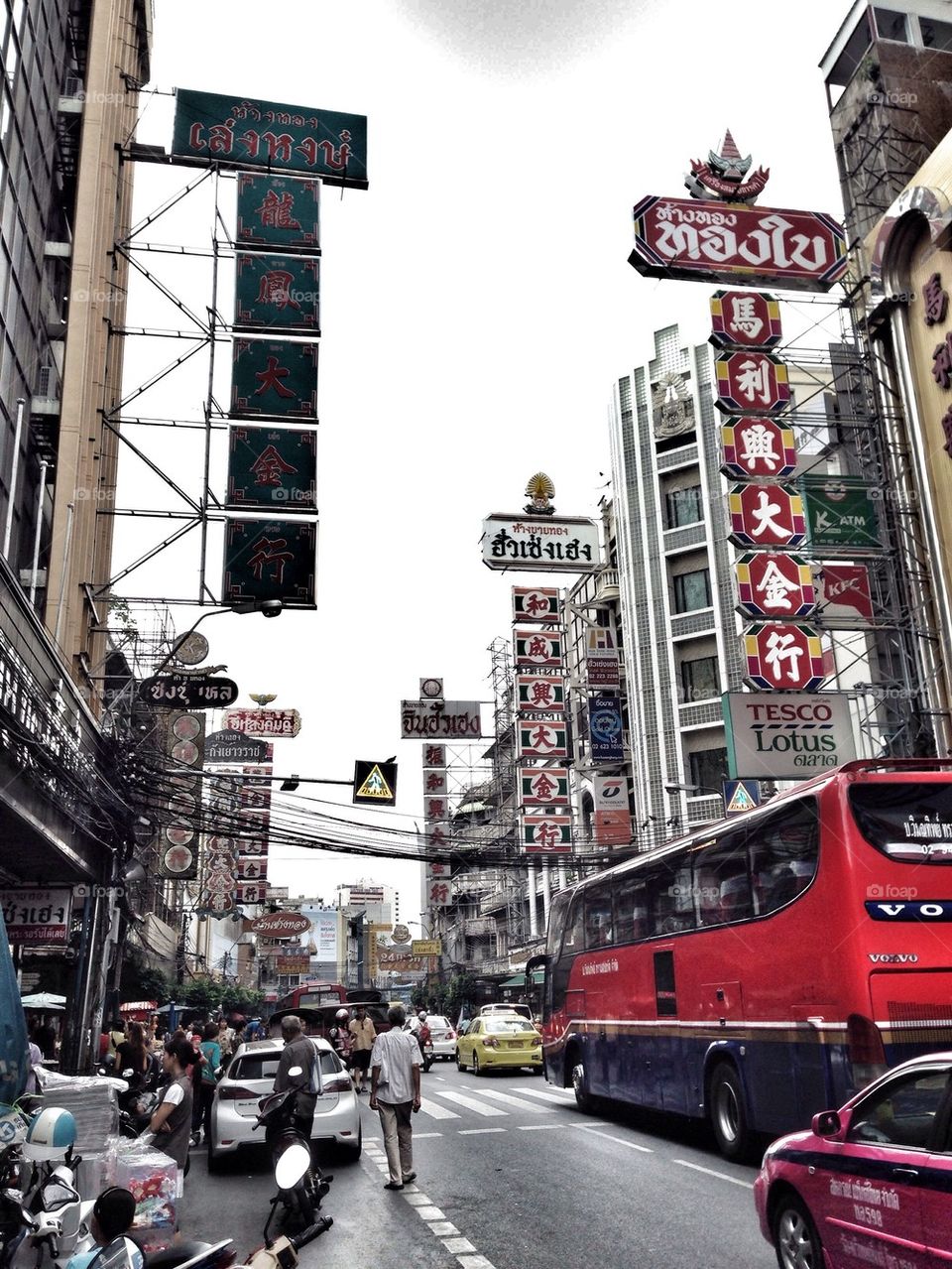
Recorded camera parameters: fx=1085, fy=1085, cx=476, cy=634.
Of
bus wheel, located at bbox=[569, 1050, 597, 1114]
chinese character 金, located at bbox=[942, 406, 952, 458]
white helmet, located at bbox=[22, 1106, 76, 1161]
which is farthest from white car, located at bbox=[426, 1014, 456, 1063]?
white helmet, located at bbox=[22, 1106, 76, 1161]

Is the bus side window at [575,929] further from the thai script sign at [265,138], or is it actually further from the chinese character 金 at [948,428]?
the thai script sign at [265,138]

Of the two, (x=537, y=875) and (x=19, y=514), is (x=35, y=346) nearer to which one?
(x=19, y=514)

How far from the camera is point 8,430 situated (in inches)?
863

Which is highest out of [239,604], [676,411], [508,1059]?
[676,411]

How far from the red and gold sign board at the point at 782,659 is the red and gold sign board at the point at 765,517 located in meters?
1.82

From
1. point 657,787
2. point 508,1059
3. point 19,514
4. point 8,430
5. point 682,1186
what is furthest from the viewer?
point 657,787

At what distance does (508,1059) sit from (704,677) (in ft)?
77.4

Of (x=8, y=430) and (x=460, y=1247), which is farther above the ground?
(x=8, y=430)

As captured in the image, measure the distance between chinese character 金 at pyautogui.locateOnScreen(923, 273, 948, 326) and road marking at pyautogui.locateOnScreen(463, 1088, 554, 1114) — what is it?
1741cm

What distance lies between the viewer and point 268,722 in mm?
67625

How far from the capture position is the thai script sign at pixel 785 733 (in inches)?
855

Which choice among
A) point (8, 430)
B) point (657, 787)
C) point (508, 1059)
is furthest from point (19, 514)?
point (657, 787)

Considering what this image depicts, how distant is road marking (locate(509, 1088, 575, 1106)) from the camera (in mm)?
20188

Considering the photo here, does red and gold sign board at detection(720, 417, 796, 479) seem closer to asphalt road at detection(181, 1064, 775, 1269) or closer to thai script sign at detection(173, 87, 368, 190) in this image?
thai script sign at detection(173, 87, 368, 190)
